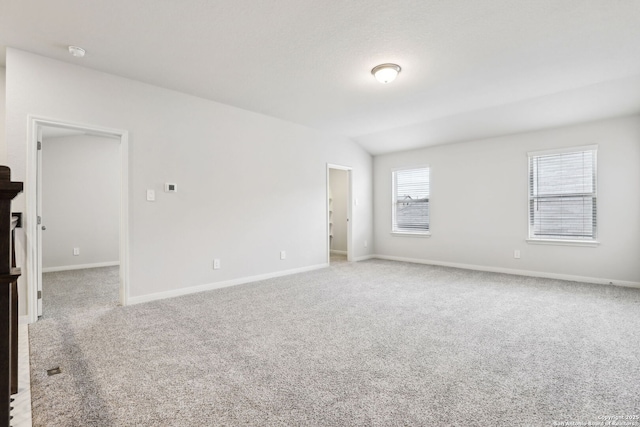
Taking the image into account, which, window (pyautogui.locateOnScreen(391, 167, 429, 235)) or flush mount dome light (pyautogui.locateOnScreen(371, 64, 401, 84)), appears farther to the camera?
window (pyautogui.locateOnScreen(391, 167, 429, 235))

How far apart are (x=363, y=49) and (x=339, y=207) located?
196 inches

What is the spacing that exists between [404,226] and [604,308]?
3569 mm

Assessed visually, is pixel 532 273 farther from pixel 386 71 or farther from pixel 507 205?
pixel 386 71

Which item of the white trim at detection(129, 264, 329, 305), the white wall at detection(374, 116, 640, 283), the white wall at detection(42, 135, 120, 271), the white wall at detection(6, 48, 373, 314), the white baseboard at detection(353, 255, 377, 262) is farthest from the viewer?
the white baseboard at detection(353, 255, 377, 262)

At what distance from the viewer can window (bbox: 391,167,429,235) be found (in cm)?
631

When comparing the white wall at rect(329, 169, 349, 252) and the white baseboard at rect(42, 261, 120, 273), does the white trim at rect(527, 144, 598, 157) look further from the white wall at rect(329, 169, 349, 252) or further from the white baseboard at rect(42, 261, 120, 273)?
the white baseboard at rect(42, 261, 120, 273)

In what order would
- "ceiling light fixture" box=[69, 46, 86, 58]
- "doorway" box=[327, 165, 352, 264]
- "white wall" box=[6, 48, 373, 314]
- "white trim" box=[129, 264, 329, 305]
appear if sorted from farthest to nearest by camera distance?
1. "doorway" box=[327, 165, 352, 264]
2. "white trim" box=[129, 264, 329, 305]
3. "white wall" box=[6, 48, 373, 314]
4. "ceiling light fixture" box=[69, 46, 86, 58]

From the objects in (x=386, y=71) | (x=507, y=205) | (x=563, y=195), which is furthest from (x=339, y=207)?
(x=386, y=71)

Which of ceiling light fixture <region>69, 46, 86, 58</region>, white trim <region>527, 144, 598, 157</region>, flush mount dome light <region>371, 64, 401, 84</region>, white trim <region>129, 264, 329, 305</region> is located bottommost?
white trim <region>129, 264, 329, 305</region>

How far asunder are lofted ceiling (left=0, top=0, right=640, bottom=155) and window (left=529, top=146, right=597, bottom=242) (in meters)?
0.56

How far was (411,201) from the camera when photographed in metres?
6.50

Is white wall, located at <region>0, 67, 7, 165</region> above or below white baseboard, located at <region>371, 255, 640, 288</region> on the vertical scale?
above

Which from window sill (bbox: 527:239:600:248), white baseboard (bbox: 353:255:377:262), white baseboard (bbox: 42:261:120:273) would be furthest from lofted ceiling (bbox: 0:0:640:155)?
white baseboard (bbox: 42:261:120:273)

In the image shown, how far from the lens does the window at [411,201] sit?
631 cm
